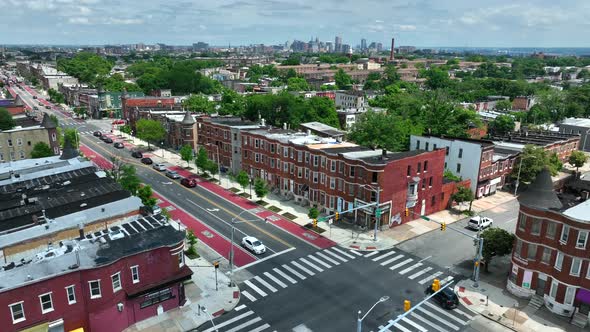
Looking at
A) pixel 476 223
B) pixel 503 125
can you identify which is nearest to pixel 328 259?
pixel 476 223

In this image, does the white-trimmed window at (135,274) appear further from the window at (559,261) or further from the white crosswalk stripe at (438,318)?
the window at (559,261)

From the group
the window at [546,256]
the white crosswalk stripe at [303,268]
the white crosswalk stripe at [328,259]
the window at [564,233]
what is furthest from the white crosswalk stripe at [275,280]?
Result: the window at [564,233]

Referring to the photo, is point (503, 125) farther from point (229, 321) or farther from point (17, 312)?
point (17, 312)

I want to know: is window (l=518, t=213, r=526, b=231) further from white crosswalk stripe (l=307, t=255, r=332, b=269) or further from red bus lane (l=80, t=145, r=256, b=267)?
red bus lane (l=80, t=145, r=256, b=267)

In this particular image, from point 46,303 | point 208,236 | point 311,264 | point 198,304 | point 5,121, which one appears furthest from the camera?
point 5,121

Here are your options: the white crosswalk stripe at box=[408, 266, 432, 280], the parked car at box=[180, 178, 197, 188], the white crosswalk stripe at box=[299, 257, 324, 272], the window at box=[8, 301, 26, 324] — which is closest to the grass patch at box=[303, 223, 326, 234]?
the white crosswalk stripe at box=[299, 257, 324, 272]

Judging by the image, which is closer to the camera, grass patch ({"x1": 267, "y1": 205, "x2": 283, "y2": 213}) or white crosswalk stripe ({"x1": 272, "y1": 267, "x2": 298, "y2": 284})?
white crosswalk stripe ({"x1": 272, "y1": 267, "x2": 298, "y2": 284})

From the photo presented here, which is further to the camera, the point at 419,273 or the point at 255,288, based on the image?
the point at 419,273
